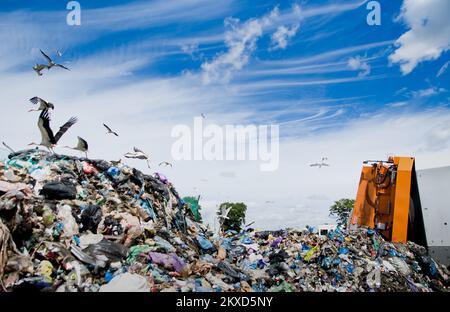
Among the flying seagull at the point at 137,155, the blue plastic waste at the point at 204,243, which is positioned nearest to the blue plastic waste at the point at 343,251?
the blue plastic waste at the point at 204,243

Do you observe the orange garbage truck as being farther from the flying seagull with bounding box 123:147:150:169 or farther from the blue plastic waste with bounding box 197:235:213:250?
the flying seagull with bounding box 123:147:150:169

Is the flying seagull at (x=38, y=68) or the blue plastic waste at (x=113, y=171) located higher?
the flying seagull at (x=38, y=68)

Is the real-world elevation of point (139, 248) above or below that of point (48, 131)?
below

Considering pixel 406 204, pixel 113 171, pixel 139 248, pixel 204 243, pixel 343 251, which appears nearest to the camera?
pixel 139 248

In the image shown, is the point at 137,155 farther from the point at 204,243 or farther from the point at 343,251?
the point at 343,251

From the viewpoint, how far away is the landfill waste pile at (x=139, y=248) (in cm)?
355

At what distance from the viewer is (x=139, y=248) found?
4.14 metres

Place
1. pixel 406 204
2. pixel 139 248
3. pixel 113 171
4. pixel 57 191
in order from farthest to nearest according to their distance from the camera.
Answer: pixel 113 171
pixel 406 204
pixel 57 191
pixel 139 248

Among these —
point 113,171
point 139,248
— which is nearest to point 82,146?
point 113,171

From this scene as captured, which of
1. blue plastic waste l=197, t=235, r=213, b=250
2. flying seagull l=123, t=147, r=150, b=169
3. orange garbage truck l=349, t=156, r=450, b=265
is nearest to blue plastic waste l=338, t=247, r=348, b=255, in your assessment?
orange garbage truck l=349, t=156, r=450, b=265

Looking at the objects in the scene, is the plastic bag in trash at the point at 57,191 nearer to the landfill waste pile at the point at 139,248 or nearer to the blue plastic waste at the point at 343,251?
the landfill waste pile at the point at 139,248

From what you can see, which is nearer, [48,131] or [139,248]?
[139,248]

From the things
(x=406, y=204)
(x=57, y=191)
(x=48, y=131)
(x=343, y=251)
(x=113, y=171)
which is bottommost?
(x=343, y=251)
